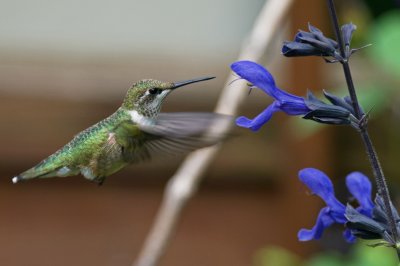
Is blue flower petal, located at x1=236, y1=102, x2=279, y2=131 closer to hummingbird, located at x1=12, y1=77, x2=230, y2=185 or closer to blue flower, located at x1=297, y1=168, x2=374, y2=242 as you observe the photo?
hummingbird, located at x1=12, y1=77, x2=230, y2=185

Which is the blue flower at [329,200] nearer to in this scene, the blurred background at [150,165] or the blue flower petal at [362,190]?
the blue flower petal at [362,190]

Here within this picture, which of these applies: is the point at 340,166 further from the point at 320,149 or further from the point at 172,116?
the point at 172,116

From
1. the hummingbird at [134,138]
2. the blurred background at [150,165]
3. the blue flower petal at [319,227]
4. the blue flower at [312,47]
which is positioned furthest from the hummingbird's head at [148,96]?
the blurred background at [150,165]

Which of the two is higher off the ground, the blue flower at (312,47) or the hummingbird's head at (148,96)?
the blue flower at (312,47)

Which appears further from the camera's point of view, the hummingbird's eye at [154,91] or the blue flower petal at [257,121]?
the hummingbird's eye at [154,91]

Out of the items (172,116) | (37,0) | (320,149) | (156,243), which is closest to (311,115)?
(172,116)

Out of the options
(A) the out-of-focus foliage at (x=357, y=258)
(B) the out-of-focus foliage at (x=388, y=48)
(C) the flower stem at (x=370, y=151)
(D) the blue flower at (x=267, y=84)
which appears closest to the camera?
(C) the flower stem at (x=370, y=151)

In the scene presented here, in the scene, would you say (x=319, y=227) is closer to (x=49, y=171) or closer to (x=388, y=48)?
(x=49, y=171)
